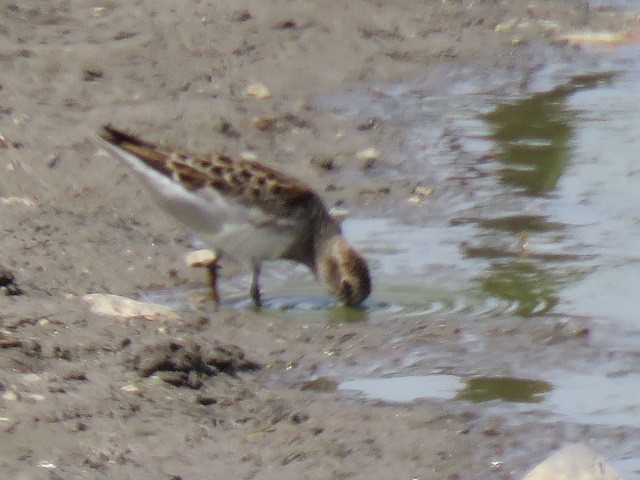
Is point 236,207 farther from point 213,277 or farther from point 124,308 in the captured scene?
point 124,308

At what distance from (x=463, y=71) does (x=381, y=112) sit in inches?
58.8

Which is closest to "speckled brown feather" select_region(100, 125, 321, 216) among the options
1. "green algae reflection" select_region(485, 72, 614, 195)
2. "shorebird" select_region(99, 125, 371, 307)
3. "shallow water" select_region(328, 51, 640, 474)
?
"shorebird" select_region(99, 125, 371, 307)

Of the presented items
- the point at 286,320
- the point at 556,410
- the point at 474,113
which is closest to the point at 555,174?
the point at 474,113

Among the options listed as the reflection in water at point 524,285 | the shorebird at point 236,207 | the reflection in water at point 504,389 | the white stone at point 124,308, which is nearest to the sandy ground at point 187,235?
the white stone at point 124,308

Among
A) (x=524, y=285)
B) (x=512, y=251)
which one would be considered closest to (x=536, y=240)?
(x=512, y=251)

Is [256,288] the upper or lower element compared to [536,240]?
upper

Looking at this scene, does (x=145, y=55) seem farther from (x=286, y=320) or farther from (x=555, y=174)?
(x=286, y=320)

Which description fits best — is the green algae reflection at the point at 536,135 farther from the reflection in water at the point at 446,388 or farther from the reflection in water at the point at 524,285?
the reflection in water at the point at 446,388

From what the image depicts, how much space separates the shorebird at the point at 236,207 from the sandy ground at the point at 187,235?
38 centimetres

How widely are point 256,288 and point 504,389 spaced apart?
183cm

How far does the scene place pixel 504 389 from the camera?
6688 millimetres

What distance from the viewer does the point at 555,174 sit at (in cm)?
1023

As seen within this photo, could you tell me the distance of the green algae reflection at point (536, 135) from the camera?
1017 cm

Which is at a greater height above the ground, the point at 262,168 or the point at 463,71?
the point at 262,168
